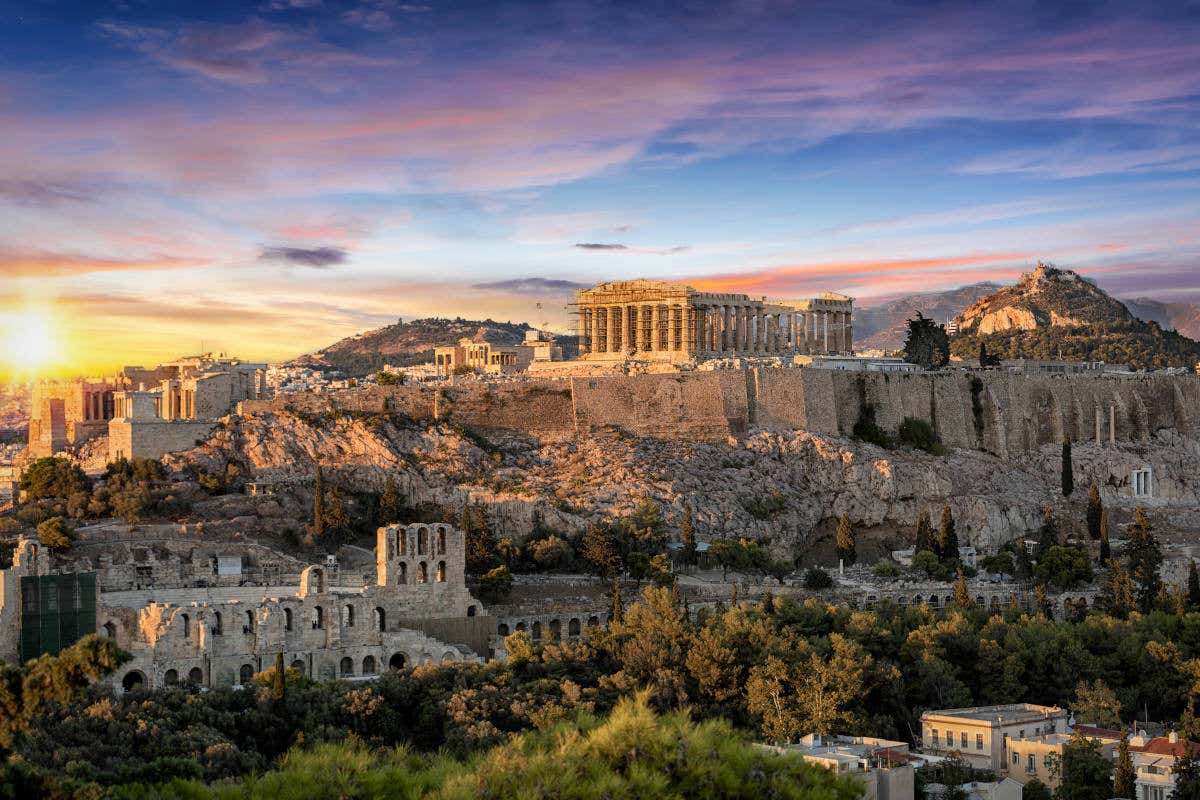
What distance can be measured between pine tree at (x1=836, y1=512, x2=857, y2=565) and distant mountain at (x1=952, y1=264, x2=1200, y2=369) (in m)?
44.2

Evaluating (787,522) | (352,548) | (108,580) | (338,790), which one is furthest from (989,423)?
(338,790)

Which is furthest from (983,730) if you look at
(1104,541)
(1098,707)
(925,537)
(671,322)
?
(671,322)

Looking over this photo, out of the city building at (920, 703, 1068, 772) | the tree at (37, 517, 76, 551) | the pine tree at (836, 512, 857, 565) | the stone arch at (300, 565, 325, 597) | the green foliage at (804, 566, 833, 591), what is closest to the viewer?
the city building at (920, 703, 1068, 772)

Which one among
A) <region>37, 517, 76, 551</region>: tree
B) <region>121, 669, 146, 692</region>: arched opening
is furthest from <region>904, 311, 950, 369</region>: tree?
<region>121, 669, 146, 692</region>: arched opening

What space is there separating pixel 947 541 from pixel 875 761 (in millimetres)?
25861

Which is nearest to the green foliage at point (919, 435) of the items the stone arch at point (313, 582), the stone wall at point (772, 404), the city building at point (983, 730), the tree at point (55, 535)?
the stone wall at point (772, 404)

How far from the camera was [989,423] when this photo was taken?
7131 cm

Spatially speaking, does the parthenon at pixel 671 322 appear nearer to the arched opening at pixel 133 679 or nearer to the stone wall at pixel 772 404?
the stone wall at pixel 772 404

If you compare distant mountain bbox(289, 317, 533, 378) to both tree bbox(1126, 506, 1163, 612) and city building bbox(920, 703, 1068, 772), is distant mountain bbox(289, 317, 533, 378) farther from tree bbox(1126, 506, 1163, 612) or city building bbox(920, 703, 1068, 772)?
city building bbox(920, 703, 1068, 772)

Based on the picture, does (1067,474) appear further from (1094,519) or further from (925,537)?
(925,537)

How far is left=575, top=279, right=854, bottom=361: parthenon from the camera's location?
73.2 meters

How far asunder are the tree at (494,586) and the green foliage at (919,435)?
25.3 m

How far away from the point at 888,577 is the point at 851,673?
15697 millimetres

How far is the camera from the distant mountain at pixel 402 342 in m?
116
